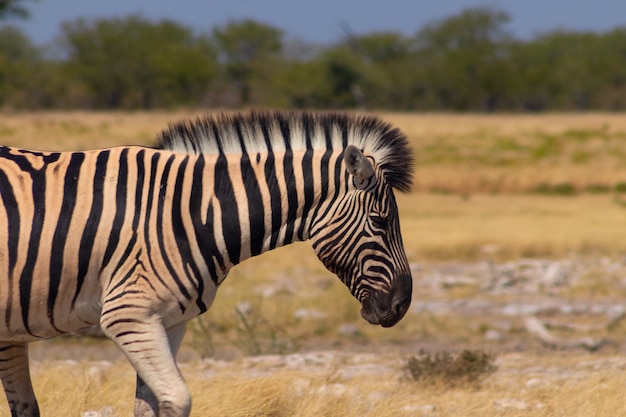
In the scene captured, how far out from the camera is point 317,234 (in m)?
5.26

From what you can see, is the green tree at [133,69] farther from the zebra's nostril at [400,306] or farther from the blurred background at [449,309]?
the zebra's nostril at [400,306]

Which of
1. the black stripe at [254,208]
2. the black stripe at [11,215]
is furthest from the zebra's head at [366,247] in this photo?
the black stripe at [11,215]

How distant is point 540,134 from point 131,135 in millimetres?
15189

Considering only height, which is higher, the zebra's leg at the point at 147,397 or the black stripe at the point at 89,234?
the black stripe at the point at 89,234

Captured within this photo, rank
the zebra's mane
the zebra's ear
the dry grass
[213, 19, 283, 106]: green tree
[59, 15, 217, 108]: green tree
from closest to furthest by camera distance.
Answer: the zebra's ear, the zebra's mane, the dry grass, [59, 15, 217, 108]: green tree, [213, 19, 283, 106]: green tree

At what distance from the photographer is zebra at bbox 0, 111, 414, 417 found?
16.2 feet

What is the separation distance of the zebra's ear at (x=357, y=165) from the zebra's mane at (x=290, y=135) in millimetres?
234

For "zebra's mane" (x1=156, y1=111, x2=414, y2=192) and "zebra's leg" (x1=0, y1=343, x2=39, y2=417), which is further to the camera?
"zebra's leg" (x1=0, y1=343, x2=39, y2=417)

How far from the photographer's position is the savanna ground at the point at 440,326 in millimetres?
6938

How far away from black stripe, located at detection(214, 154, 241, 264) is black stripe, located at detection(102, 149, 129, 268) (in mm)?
466

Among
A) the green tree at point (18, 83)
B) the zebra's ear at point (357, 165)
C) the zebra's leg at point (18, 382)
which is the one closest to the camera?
the zebra's ear at point (357, 165)

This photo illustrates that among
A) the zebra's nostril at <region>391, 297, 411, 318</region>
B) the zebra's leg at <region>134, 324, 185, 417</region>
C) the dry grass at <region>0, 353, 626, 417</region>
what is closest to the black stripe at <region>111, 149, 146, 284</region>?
the zebra's leg at <region>134, 324, 185, 417</region>

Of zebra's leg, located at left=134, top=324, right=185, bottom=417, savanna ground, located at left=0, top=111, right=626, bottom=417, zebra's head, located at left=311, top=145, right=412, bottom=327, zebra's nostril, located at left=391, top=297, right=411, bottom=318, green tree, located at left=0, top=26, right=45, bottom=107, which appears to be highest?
green tree, located at left=0, top=26, right=45, bottom=107

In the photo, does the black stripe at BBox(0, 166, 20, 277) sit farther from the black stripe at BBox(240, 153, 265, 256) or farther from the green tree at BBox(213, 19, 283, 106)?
the green tree at BBox(213, 19, 283, 106)
